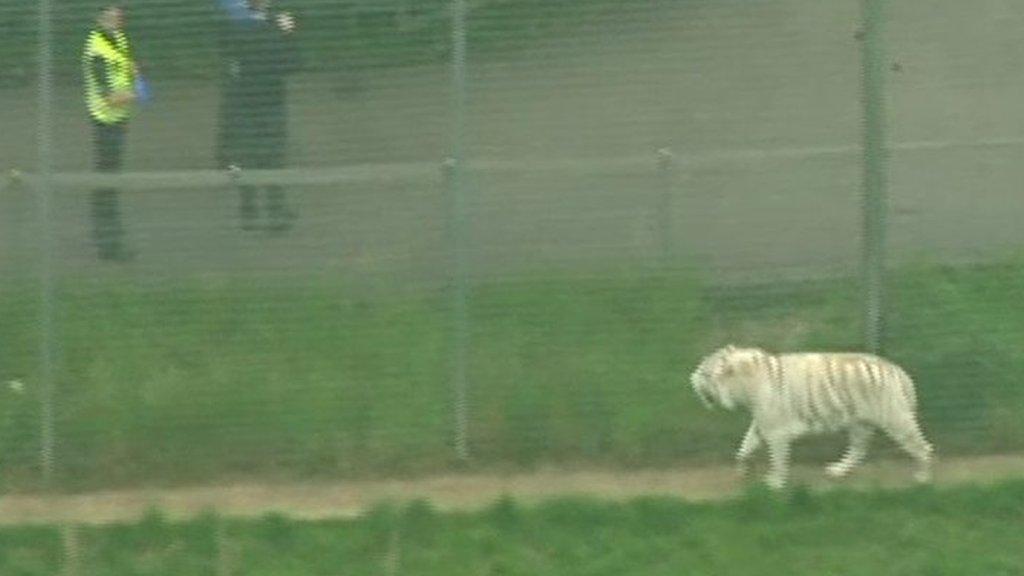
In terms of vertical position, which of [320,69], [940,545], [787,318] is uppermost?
[320,69]

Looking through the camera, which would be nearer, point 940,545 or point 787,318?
point 940,545

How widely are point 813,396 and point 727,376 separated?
0.38 m

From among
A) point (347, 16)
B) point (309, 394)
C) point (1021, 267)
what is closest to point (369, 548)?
point (309, 394)

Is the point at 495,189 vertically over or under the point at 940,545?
over

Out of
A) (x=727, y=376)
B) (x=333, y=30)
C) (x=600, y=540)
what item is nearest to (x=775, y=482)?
(x=727, y=376)

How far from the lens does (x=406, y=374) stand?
1038 cm

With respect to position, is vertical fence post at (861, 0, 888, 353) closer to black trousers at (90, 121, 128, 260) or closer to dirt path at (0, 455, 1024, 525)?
dirt path at (0, 455, 1024, 525)

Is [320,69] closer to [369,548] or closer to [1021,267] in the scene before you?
[369,548]

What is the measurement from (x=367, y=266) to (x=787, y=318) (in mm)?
1920

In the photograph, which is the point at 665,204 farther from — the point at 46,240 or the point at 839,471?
the point at 46,240

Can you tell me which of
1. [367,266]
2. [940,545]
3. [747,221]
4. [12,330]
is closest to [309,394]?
[367,266]

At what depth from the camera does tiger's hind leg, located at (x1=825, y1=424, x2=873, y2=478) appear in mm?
10156

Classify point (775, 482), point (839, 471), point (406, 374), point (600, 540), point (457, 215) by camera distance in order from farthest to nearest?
point (406, 374), point (457, 215), point (839, 471), point (775, 482), point (600, 540)

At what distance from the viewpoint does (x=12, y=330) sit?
1029 centimetres
